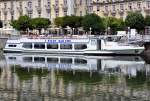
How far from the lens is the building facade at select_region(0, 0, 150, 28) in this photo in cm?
10088

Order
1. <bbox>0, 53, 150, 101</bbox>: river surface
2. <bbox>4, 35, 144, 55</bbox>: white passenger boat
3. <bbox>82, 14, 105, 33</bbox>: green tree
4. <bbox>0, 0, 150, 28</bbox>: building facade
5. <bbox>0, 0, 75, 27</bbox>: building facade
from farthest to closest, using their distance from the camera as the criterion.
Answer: <bbox>0, 0, 75, 27</bbox>: building facade, <bbox>0, 0, 150, 28</bbox>: building facade, <bbox>82, 14, 105, 33</bbox>: green tree, <bbox>4, 35, 144, 55</bbox>: white passenger boat, <bbox>0, 53, 150, 101</bbox>: river surface

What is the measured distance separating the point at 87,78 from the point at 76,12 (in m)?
67.2

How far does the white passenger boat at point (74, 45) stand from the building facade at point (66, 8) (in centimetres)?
2718

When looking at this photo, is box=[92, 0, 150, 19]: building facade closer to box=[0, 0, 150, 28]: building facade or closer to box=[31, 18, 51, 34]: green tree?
box=[0, 0, 150, 28]: building facade

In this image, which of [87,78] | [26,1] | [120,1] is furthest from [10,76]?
[26,1]

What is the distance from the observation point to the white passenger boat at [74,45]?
67000mm

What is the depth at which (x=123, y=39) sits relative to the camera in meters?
71.2

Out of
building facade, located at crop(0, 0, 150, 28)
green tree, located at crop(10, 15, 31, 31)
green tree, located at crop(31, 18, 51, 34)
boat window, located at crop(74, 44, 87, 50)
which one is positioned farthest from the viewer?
building facade, located at crop(0, 0, 150, 28)

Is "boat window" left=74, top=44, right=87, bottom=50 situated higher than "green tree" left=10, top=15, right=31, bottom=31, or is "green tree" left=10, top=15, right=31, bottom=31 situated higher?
"green tree" left=10, top=15, right=31, bottom=31

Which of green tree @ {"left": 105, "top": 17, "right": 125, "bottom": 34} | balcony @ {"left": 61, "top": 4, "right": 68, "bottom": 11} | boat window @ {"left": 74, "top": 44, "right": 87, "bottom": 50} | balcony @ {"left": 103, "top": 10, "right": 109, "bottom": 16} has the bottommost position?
boat window @ {"left": 74, "top": 44, "right": 87, "bottom": 50}

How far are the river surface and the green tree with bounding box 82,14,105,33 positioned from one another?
36596mm

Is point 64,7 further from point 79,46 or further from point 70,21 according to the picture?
point 79,46

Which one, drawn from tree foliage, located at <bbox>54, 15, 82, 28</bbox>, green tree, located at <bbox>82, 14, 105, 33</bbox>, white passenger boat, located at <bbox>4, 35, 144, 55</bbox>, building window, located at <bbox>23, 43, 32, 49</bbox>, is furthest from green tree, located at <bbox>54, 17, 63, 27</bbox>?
building window, located at <bbox>23, 43, 32, 49</bbox>

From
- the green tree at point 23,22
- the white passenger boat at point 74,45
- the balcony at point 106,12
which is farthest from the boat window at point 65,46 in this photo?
the balcony at point 106,12
